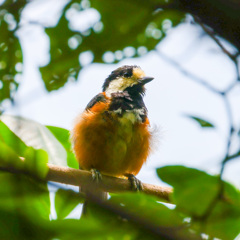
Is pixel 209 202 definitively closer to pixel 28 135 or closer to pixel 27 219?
pixel 27 219

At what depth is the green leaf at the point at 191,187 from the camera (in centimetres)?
108

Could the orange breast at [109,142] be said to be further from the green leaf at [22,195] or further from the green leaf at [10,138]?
the green leaf at [22,195]

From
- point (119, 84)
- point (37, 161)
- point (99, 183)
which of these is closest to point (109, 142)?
point (99, 183)

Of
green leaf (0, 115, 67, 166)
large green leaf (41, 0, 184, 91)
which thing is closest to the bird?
green leaf (0, 115, 67, 166)

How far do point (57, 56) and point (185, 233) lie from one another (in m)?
1.12

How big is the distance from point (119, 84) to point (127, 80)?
131 mm

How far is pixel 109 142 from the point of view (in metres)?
3.94

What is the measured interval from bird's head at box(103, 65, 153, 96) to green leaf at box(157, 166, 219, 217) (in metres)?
3.50

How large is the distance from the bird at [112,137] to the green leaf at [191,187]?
8.74 ft

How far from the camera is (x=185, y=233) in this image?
96cm

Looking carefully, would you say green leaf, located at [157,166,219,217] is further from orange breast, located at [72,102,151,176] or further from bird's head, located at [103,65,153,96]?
bird's head, located at [103,65,153,96]

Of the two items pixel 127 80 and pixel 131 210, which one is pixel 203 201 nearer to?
pixel 131 210

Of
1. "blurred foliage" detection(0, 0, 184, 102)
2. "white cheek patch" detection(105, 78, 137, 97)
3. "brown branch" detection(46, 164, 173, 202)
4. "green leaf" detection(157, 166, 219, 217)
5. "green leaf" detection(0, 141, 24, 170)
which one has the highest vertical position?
"blurred foliage" detection(0, 0, 184, 102)

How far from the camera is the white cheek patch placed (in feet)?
15.4
